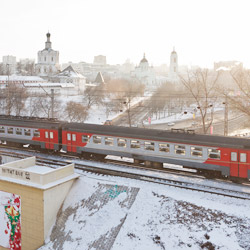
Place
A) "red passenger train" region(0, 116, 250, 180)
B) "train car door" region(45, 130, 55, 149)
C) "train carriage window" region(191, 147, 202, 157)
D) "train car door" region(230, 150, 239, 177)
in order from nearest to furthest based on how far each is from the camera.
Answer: "train car door" region(230, 150, 239, 177)
"red passenger train" region(0, 116, 250, 180)
"train carriage window" region(191, 147, 202, 157)
"train car door" region(45, 130, 55, 149)

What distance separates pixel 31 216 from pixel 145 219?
6.50 meters

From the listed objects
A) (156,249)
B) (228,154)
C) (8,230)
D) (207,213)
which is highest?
(228,154)

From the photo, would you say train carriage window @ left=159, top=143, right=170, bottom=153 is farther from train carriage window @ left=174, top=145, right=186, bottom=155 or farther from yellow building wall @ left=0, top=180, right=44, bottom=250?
yellow building wall @ left=0, top=180, right=44, bottom=250

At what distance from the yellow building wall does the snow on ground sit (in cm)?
80

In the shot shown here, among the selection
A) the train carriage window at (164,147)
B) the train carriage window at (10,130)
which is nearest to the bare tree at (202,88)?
the train carriage window at (164,147)

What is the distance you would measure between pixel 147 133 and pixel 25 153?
11.3 meters

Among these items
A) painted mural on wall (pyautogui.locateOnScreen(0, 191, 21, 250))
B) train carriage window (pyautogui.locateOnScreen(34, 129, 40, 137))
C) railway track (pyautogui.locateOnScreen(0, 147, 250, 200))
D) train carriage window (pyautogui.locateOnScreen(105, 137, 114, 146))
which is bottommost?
painted mural on wall (pyautogui.locateOnScreen(0, 191, 21, 250))

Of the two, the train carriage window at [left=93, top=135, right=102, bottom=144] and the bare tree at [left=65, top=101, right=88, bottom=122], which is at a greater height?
the bare tree at [left=65, top=101, right=88, bottom=122]

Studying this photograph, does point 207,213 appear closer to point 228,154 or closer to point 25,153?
point 228,154

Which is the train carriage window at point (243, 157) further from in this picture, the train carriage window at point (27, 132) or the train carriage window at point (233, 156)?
the train carriage window at point (27, 132)

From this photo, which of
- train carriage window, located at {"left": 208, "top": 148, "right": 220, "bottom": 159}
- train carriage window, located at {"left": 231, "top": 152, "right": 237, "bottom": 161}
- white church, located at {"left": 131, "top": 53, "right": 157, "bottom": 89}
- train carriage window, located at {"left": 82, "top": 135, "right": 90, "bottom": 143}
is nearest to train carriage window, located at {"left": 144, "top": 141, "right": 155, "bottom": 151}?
train carriage window, located at {"left": 208, "top": 148, "right": 220, "bottom": 159}

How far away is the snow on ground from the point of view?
513 inches

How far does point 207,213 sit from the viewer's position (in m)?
14.0

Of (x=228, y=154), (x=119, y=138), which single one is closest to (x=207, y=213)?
(x=228, y=154)
